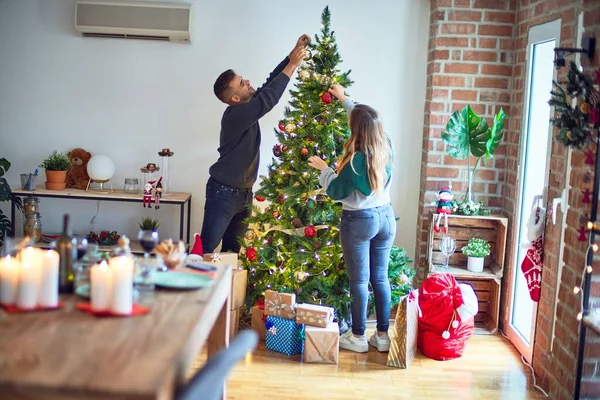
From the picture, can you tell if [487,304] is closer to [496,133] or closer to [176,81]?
[496,133]

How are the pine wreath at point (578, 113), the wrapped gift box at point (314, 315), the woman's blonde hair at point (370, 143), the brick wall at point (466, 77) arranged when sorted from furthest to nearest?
the brick wall at point (466, 77), the wrapped gift box at point (314, 315), the woman's blonde hair at point (370, 143), the pine wreath at point (578, 113)

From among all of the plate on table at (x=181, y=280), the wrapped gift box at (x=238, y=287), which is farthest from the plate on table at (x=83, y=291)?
the wrapped gift box at (x=238, y=287)

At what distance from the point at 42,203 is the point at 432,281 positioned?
2947 millimetres

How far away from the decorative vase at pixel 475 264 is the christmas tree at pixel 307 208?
1.68 ft

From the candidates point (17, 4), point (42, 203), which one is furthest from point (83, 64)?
point (42, 203)

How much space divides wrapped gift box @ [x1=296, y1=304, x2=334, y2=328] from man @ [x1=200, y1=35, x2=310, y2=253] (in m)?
0.80

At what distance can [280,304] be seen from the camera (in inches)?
176

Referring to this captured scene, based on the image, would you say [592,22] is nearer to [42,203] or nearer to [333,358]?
[333,358]

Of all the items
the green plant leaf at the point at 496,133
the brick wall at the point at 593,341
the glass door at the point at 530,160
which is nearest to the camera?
the brick wall at the point at 593,341

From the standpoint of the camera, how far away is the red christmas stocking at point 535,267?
13.9 feet

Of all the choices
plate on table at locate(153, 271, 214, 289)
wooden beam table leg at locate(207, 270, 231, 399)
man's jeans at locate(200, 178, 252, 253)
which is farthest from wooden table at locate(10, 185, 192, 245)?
plate on table at locate(153, 271, 214, 289)

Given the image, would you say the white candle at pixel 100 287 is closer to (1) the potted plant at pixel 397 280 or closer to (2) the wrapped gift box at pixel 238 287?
(2) the wrapped gift box at pixel 238 287

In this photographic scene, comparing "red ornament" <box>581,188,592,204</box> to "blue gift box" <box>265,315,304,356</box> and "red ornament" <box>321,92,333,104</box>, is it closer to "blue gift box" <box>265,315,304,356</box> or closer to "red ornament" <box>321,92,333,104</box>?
"red ornament" <box>321,92,333,104</box>

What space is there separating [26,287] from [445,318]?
274cm
